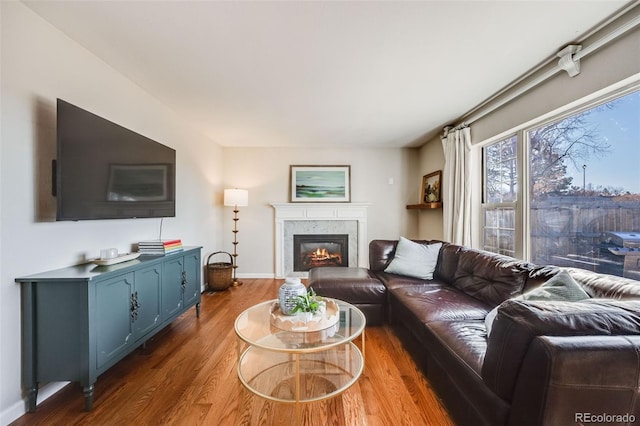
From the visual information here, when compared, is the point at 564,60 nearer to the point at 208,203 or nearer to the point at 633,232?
the point at 633,232

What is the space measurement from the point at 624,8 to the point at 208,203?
430cm

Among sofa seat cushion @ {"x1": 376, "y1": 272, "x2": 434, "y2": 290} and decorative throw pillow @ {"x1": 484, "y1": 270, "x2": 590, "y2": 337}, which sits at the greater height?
decorative throw pillow @ {"x1": 484, "y1": 270, "x2": 590, "y2": 337}

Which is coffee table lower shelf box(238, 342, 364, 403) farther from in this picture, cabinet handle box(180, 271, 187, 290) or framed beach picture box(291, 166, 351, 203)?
framed beach picture box(291, 166, 351, 203)

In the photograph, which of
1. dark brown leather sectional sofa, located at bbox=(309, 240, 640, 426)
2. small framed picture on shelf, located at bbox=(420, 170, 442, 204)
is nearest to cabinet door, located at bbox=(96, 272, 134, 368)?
dark brown leather sectional sofa, located at bbox=(309, 240, 640, 426)

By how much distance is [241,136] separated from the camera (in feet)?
12.5

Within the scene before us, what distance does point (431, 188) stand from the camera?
4.02 m

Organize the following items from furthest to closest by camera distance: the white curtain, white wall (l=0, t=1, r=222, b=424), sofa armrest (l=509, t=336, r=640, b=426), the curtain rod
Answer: the white curtain < the curtain rod < white wall (l=0, t=1, r=222, b=424) < sofa armrest (l=509, t=336, r=640, b=426)

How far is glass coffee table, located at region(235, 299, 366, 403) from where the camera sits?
1427 millimetres

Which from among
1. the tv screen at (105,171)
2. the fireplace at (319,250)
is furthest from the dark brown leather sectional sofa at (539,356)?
the fireplace at (319,250)

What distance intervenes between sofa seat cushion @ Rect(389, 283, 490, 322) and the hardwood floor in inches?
15.9

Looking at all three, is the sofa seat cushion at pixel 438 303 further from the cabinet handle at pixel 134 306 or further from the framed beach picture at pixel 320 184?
the framed beach picture at pixel 320 184

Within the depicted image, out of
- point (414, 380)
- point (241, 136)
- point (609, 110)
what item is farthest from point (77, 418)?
point (609, 110)

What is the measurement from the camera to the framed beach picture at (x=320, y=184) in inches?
174

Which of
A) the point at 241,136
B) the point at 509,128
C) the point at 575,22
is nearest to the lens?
the point at 575,22
